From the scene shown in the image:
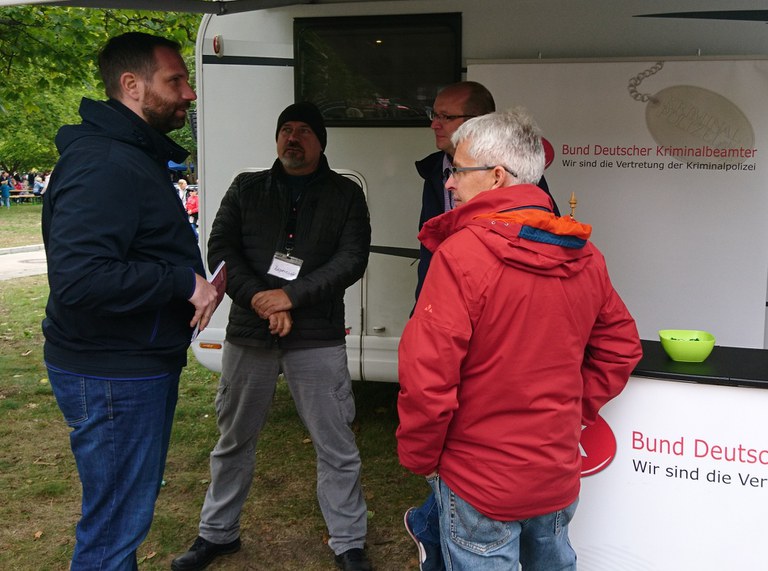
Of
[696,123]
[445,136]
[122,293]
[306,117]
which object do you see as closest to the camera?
[122,293]

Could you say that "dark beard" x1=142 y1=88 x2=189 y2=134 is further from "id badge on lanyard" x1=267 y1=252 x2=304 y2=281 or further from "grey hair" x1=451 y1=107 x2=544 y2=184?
"grey hair" x1=451 y1=107 x2=544 y2=184

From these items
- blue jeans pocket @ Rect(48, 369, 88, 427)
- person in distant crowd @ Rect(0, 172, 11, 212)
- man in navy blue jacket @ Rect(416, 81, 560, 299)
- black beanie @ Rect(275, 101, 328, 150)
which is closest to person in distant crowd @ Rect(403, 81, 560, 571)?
man in navy blue jacket @ Rect(416, 81, 560, 299)

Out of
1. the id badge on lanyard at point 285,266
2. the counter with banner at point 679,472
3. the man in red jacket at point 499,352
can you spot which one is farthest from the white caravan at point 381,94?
the man in red jacket at point 499,352

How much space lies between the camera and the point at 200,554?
3275mm

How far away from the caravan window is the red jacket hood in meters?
2.40

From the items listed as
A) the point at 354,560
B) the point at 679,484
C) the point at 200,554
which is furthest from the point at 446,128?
the point at 200,554

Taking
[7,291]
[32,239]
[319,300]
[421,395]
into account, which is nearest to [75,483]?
A: [319,300]

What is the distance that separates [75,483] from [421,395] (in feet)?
10.1

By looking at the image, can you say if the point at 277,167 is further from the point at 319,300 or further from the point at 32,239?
the point at 32,239

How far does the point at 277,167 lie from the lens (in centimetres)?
323

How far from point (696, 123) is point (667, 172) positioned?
270 mm

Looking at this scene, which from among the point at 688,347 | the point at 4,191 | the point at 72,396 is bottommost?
→ the point at 72,396

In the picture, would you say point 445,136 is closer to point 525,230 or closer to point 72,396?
point 525,230

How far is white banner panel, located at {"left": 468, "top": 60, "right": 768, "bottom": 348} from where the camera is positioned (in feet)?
12.6
